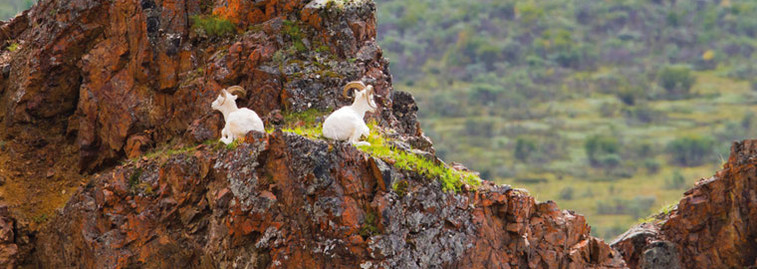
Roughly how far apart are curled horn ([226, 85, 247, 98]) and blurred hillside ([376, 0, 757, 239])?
54051 millimetres

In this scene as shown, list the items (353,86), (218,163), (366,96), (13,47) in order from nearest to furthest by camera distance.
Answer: (218,163), (366,96), (353,86), (13,47)

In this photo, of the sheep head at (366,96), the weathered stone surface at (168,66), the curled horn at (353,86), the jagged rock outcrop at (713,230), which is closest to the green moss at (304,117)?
the weathered stone surface at (168,66)

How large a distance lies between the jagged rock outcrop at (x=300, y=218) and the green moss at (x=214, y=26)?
11.5 feet

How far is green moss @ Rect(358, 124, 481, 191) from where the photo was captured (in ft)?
68.9

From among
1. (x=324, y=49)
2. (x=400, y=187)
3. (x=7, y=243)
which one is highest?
(x=324, y=49)

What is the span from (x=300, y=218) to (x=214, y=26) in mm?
6621

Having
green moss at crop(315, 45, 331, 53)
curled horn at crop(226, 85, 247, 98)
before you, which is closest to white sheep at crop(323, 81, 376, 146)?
curled horn at crop(226, 85, 247, 98)

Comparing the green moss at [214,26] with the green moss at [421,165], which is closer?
the green moss at [421,165]

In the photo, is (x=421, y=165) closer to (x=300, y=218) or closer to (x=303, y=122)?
(x=300, y=218)

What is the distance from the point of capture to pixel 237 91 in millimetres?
24000

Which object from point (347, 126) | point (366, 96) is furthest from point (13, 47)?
point (347, 126)

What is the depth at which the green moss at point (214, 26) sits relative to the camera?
2561cm

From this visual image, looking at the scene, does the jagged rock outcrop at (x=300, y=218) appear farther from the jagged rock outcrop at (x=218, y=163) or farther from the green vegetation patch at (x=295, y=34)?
the green vegetation patch at (x=295, y=34)

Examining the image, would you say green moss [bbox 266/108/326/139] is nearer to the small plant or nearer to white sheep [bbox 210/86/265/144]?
white sheep [bbox 210/86/265/144]
